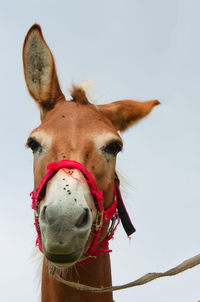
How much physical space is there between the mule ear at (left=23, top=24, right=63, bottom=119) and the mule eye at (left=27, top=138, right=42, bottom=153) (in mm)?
780

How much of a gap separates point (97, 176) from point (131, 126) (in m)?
1.51

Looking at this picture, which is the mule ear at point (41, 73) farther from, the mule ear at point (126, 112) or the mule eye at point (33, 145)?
the mule eye at point (33, 145)

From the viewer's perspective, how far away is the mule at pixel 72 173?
2.64 metres

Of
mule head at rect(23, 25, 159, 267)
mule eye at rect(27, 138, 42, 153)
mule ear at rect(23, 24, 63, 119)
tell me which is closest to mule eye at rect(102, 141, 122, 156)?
mule head at rect(23, 25, 159, 267)

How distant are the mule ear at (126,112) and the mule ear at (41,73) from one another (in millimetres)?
675

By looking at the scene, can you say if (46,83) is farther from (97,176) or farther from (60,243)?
(60,243)

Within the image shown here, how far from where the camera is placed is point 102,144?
3494mm

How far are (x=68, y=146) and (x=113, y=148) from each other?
0.59 m

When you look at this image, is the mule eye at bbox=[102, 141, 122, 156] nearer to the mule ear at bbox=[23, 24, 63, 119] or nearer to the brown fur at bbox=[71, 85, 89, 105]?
the brown fur at bbox=[71, 85, 89, 105]

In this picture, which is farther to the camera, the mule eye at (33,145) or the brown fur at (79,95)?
the brown fur at (79,95)

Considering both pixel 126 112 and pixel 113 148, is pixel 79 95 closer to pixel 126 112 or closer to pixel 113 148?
pixel 126 112

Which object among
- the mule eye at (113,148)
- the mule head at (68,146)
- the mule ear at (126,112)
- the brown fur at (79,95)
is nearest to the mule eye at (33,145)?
the mule head at (68,146)

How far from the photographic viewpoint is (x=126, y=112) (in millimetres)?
4613

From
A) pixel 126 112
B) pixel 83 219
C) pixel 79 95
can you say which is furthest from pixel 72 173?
pixel 126 112
